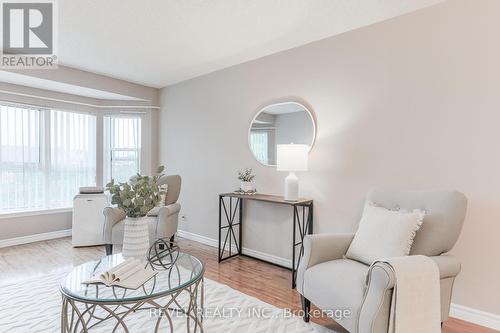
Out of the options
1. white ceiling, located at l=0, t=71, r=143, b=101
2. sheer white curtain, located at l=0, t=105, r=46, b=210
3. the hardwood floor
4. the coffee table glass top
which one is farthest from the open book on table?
sheer white curtain, located at l=0, t=105, r=46, b=210

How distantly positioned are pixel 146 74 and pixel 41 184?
2296 millimetres

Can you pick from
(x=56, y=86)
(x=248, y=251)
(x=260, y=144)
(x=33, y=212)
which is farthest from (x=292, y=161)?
(x=33, y=212)

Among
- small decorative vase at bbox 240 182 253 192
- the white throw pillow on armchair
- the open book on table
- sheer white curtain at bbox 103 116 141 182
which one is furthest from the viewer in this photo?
sheer white curtain at bbox 103 116 141 182

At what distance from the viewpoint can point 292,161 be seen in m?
2.68

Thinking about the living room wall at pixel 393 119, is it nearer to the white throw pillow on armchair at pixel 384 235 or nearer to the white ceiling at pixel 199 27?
the white ceiling at pixel 199 27

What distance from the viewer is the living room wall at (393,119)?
203cm

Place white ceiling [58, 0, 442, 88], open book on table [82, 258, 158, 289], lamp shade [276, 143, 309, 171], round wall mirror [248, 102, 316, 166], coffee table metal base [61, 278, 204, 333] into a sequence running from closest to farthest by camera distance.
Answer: coffee table metal base [61, 278, 204, 333] → open book on table [82, 258, 158, 289] → white ceiling [58, 0, 442, 88] → lamp shade [276, 143, 309, 171] → round wall mirror [248, 102, 316, 166]

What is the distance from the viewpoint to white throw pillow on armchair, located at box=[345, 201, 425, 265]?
1773 millimetres

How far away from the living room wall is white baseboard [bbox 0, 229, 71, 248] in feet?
8.72

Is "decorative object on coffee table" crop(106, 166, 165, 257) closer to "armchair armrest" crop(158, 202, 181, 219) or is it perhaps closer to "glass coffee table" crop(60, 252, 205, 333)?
"glass coffee table" crop(60, 252, 205, 333)

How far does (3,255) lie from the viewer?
3369 mm

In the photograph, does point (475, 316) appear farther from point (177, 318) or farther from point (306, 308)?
point (177, 318)

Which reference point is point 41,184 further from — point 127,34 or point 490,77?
point 490,77

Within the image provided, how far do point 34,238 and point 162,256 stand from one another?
10.6ft
